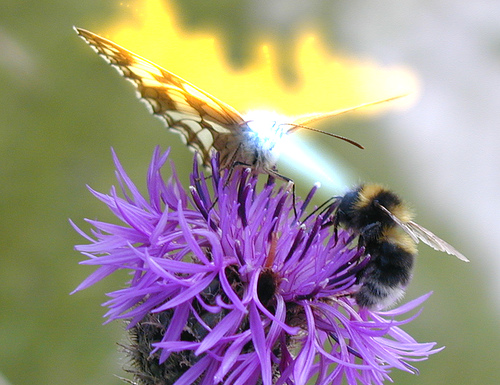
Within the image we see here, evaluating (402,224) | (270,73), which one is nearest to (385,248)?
(402,224)

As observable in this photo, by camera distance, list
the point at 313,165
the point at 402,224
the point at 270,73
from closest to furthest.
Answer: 1. the point at 402,224
2. the point at 313,165
3. the point at 270,73

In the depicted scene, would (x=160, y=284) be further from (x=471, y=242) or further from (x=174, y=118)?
(x=471, y=242)

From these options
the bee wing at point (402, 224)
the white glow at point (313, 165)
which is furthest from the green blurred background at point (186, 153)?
the bee wing at point (402, 224)

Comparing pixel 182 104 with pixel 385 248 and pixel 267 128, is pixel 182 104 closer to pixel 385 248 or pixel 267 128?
pixel 267 128

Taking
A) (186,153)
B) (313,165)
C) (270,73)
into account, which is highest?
(270,73)

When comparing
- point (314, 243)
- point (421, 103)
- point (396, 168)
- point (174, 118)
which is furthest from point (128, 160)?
point (421, 103)

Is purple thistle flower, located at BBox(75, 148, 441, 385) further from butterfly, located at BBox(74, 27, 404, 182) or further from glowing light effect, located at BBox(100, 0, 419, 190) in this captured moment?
glowing light effect, located at BBox(100, 0, 419, 190)
